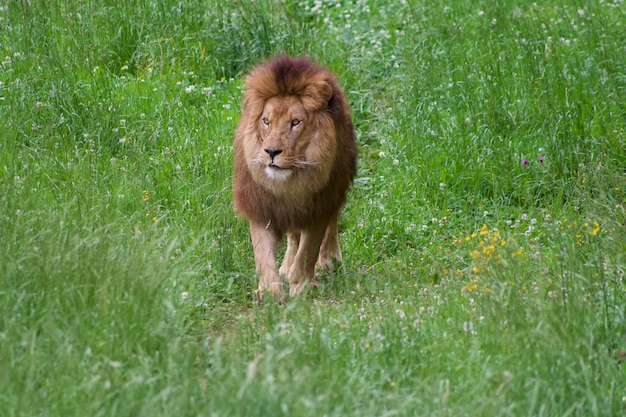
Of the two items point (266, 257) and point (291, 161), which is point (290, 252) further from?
point (291, 161)

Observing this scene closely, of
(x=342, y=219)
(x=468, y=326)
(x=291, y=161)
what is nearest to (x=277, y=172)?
(x=291, y=161)

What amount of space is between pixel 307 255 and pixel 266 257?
314mm

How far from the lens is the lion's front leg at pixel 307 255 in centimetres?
684

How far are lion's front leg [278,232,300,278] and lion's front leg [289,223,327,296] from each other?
0.33 meters

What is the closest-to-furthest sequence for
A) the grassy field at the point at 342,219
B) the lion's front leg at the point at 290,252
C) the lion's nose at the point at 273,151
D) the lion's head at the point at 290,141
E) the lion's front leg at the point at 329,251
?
the grassy field at the point at 342,219 → the lion's nose at the point at 273,151 → the lion's head at the point at 290,141 → the lion's front leg at the point at 290,252 → the lion's front leg at the point at 329,251

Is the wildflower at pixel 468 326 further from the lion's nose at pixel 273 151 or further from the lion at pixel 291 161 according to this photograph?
the lion's nose at pixel 273 151

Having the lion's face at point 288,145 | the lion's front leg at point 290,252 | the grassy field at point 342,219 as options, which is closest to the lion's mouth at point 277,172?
the lion's face at point 288,145

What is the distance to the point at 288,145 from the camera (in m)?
6.53

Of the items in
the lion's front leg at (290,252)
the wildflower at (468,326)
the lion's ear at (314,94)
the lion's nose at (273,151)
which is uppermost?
the lion's ear at (314,94)

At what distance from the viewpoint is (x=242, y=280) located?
6727 millimetres

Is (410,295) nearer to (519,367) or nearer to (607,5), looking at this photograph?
(519,367)

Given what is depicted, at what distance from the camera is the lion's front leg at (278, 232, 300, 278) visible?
23.9ft

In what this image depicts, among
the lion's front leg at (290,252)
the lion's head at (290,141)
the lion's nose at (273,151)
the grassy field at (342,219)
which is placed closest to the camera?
the grassy field at (342,219)

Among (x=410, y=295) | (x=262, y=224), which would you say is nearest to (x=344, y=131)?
(x=262, y=224)
